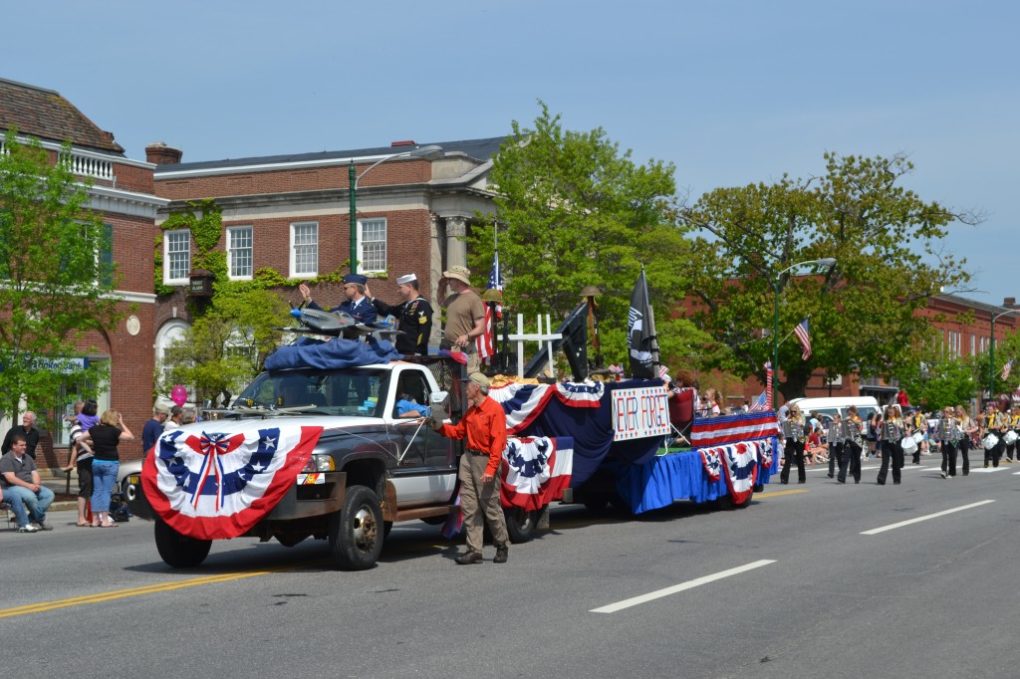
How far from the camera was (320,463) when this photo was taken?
11.8 m

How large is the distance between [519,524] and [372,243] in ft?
128

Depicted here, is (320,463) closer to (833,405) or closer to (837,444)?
(837,444)

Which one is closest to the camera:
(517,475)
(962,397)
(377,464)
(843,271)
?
(377,464)

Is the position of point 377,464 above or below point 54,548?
above

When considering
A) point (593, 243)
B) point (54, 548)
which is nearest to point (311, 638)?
point (54, 548)

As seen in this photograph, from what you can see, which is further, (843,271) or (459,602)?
(843,271)

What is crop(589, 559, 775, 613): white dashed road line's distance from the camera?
1027 centimetres

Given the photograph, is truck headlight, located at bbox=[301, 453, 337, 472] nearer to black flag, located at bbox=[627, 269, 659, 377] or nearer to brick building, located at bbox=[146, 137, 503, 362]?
black flag, located at bbox=[627, 269, 659, 377]

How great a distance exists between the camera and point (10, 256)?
25922mm

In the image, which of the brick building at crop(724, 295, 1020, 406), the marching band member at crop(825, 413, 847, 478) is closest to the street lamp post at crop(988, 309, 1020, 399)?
the brick building at crop(724, 295, 1020, 406)

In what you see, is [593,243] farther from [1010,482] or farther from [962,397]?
[962,397]

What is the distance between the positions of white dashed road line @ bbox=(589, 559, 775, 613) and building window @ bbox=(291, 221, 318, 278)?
41.9 metres

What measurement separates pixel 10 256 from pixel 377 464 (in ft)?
52.4

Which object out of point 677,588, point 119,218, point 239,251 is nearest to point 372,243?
point 239,251
